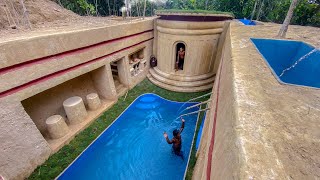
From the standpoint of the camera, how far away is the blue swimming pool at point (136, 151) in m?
A: 5.06

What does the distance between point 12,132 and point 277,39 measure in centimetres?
786

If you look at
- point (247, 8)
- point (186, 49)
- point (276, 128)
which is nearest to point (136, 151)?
point (276, 128)

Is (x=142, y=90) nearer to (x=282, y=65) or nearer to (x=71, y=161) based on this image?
(x=71, y=161)

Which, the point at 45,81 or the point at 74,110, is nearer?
the point at 45,81

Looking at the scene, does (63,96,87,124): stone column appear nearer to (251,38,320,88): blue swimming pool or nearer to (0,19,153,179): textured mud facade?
(0,19,153,179): textured mud facade

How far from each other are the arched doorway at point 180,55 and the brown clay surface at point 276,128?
22.5ft

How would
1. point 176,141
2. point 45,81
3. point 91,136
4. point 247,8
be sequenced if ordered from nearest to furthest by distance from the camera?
point 45,81 < point 176,141 < point 91,136 < point 247,8

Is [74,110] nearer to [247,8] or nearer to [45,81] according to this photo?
[45,81]

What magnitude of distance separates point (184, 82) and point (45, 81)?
640 centimetres

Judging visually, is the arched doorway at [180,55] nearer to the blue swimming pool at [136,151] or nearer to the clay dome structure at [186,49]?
the clay dome structure at [186,49]

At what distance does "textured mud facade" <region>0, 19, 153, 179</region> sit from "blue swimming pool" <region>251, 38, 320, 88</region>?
541cm

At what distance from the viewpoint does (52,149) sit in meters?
5.35

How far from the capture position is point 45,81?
16.0 ft

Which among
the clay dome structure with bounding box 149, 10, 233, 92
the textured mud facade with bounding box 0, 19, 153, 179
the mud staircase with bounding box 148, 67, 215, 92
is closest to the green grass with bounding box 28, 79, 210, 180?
the textured mud facade with bounding box 0, 19, 153, 179
